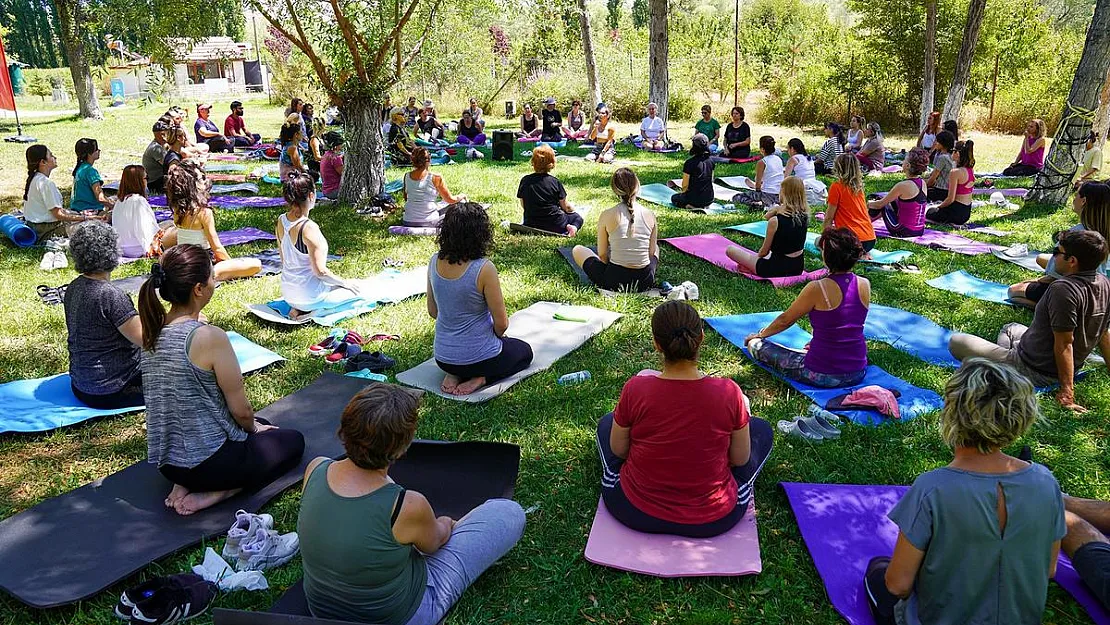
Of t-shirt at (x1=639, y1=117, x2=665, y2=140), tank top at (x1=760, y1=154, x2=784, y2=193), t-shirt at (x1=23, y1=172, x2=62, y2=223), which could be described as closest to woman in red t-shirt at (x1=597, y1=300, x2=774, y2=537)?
tank top at (x1=760, y1=154, x2=784, y2=193)

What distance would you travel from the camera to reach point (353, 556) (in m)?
2.53

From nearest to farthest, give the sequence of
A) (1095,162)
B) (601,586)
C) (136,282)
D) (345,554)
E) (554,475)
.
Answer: (345,554) → (601,586) → (554,475) → (136,282) → (1095,162)

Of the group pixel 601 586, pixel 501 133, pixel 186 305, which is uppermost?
pixel 501 133

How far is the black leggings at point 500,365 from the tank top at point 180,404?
1.65 metres

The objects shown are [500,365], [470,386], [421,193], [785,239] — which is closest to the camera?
[470,386]

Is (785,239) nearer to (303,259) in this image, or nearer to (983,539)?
(303,259)

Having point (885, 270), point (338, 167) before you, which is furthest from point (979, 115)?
point (338, 167)

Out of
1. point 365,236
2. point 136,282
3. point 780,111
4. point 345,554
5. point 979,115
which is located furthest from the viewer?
point 780,111

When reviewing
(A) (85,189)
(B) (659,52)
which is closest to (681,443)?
(A) (85,189)

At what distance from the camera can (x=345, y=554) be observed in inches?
99.7

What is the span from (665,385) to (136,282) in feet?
19.5

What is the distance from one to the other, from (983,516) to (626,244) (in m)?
4.50

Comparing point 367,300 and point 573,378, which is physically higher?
point 367,300

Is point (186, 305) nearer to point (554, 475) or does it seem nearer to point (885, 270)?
point (554, 475)
